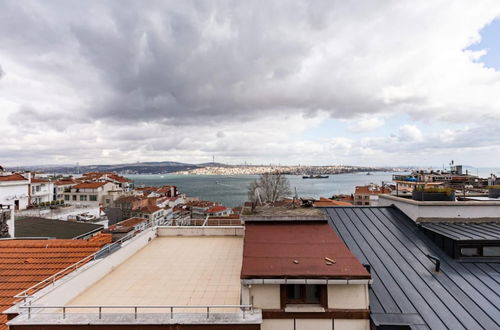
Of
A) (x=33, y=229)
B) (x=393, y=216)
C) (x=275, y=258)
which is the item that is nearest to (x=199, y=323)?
(x=275, y=258)

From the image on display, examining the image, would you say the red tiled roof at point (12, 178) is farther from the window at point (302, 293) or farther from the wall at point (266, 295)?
the window at point (302, 293)

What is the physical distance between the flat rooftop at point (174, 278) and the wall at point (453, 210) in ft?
26.8

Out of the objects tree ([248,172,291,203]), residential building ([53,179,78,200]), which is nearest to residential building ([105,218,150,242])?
tree ([248,172,291,203])

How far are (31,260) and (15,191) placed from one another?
4188cm

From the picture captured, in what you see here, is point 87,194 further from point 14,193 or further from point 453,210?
point 453,210

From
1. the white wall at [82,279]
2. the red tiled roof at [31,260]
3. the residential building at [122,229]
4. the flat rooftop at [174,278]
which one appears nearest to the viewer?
the white wall at [82,279]

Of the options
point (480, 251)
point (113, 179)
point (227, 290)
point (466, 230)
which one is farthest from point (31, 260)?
point (113, 179)

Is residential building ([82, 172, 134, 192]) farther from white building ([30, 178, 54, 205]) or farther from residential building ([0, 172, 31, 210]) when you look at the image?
residential building ([0, 172, 31, 210])

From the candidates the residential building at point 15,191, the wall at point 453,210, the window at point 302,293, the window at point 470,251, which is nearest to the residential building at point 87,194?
the residential building at point 15,191

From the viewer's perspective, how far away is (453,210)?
10820 mm

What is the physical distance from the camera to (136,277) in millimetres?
8641

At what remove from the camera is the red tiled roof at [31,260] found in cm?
805

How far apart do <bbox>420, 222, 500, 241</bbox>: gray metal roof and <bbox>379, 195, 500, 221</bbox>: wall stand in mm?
313

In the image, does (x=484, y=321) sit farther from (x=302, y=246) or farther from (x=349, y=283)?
(x=302, y=246)
